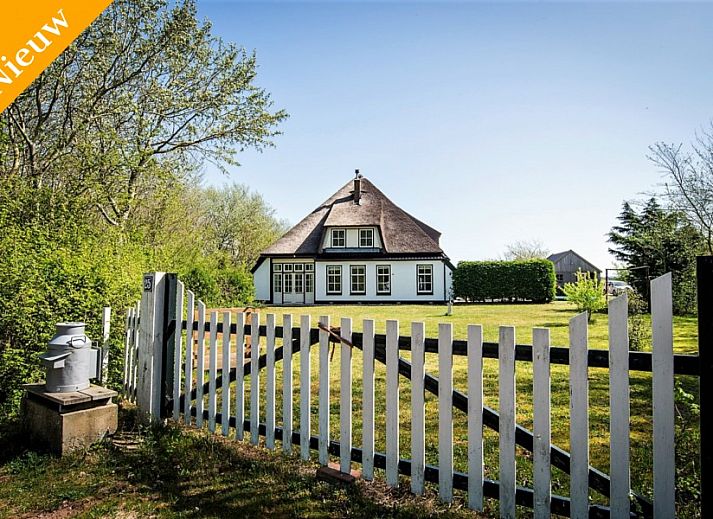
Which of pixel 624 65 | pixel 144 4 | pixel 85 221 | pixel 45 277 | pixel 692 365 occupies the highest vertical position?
pixel 144 4

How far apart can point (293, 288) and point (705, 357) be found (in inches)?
1140

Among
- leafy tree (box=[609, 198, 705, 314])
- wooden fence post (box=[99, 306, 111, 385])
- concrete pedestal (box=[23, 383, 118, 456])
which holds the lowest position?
concrete pedestal (box=[23, 383, 118, 456])

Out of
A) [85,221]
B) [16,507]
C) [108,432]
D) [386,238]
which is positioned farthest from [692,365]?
[386,238]

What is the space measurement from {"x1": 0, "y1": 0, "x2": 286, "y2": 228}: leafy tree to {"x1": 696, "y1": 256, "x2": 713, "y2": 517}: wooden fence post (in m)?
12.7

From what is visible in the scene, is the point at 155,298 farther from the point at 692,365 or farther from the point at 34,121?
the point at 34,121

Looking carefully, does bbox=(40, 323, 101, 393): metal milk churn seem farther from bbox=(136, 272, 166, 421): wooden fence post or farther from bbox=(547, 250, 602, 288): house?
bbox=(547, 250, 602, 288): house

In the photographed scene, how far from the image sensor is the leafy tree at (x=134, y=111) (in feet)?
40.1

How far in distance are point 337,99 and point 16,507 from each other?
8894mm

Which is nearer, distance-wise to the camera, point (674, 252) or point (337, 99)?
point (337, 99)

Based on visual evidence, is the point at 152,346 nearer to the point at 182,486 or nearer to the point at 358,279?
the point at 182,486

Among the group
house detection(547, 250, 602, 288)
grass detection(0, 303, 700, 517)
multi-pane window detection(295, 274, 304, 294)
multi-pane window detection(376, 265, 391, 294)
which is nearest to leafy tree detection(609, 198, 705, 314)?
grass detection(0, 303, 700, 517)

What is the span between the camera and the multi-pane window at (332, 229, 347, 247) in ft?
100

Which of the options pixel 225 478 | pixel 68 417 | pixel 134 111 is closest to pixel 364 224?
pixel 134 111

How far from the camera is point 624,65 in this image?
8055 millimetres
